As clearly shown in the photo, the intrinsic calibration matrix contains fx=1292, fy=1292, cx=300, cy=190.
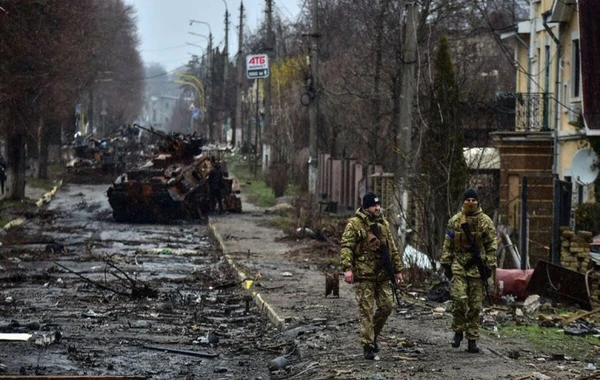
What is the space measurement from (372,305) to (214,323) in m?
4.79

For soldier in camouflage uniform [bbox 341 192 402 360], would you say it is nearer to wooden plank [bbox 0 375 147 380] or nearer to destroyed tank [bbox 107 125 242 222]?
wooden plank [bbox 0 375 147 380]

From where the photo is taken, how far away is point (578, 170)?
83.8 feet

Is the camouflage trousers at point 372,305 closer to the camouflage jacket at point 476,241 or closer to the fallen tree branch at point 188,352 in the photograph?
the camouflage jacket at point 476,241

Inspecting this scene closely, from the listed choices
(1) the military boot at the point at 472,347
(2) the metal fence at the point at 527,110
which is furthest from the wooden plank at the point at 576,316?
(2) the metal fence at the point at 527,110

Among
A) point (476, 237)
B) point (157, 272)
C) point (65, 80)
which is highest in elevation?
point (65, 80)

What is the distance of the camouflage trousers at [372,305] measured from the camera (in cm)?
1264

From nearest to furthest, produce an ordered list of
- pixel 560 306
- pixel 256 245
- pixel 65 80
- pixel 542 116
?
pixel 560 306, pixel 256 245, pixel 542 116, pixel 65 80

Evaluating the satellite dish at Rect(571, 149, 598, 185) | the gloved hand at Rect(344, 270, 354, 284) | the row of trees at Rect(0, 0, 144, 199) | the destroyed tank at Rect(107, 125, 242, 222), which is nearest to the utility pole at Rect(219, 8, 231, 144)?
the row of trees at Rect(0, 0, 144, 199)

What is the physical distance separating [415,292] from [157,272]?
22.5 ft

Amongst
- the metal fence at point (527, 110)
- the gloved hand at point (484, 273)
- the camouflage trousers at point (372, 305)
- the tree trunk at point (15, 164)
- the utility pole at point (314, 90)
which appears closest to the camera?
the camouflage trousers at point (372, 305)

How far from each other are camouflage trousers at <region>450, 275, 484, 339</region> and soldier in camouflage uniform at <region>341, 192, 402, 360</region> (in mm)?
751

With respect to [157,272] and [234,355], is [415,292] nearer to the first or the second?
[234,355]

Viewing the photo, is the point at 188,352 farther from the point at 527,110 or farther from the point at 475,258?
the point at 527,110

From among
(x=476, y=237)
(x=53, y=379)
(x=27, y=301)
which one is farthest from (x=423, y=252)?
(x=53, y=379)
